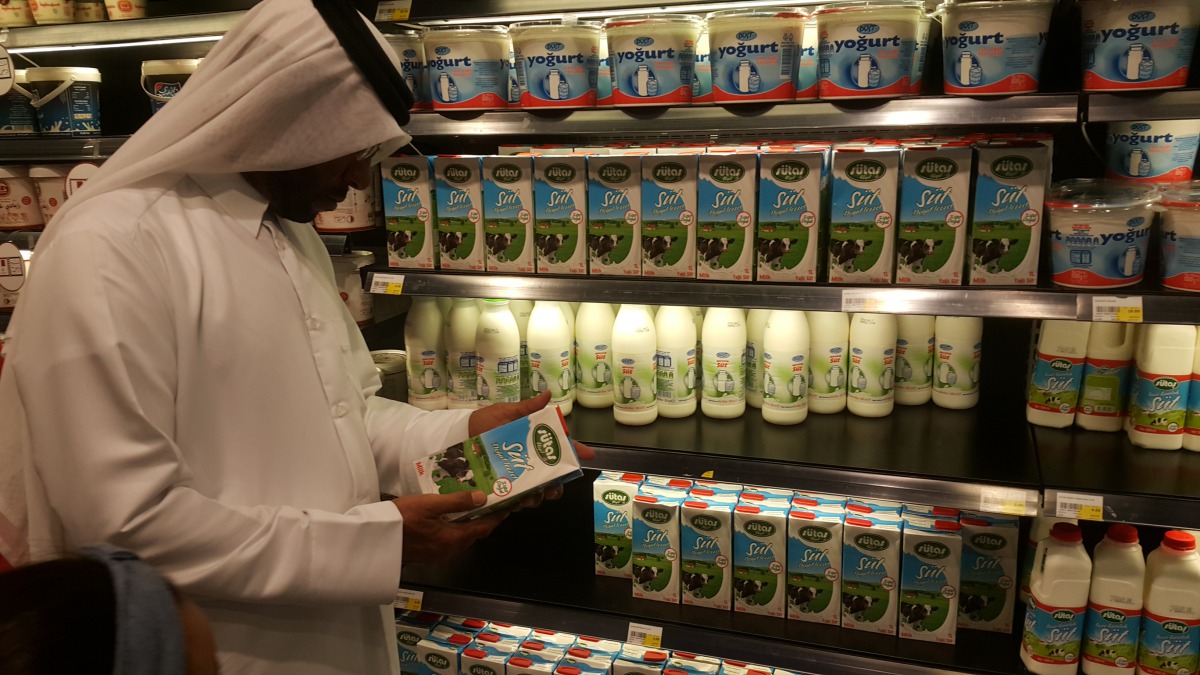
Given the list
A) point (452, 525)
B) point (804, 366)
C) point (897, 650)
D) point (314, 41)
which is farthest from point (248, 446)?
point (897, 650)

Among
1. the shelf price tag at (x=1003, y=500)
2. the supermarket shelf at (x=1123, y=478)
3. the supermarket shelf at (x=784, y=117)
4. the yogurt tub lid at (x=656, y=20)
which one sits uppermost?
the yogurt tub lid at (x=656, y=20)

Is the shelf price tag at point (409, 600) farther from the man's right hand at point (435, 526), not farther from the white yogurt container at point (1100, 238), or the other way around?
the white yogurt container at point (1100, 238)

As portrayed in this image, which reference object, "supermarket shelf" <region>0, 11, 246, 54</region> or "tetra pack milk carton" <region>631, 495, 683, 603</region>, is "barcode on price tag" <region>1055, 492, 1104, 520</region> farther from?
"supermarket shelf" <region>0, 11, 246, 54</region>

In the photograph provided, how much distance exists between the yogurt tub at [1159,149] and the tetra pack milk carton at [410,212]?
5.49 feet

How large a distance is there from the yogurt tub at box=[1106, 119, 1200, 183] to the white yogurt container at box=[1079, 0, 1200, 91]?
1.20ft

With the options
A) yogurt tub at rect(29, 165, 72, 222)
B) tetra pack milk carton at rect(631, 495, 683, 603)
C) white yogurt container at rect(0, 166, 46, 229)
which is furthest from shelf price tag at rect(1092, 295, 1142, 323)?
white yogurt container at rect(0, 166, 46, 229)

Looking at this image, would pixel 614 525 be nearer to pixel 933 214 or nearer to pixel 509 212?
pixel 509 212

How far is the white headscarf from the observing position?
128cm

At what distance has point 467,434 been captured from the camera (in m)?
1.81

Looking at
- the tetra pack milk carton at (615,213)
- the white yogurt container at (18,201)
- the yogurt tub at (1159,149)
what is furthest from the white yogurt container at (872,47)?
the white yogurt container at (18,201)

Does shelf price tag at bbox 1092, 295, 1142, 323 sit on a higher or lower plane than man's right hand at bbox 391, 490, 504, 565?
higher

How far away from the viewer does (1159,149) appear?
6.30ft

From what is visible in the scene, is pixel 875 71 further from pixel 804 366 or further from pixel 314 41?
pixel 314 41

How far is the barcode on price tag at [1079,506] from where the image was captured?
1.72 metres
